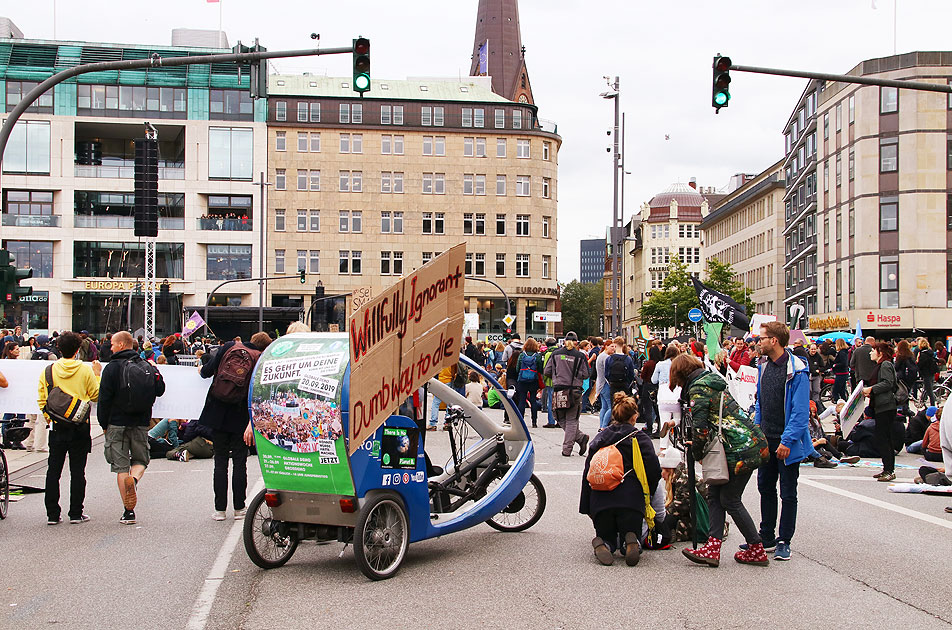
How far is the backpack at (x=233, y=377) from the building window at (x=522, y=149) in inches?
2880

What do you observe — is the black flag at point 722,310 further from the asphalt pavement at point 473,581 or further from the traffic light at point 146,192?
the traffic light at point 146,192

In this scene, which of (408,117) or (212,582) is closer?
(212,582)

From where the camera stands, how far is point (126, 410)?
9992mm

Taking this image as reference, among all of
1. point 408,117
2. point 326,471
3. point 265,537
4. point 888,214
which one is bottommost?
point 265,537

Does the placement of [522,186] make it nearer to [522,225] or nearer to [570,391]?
[522,225]

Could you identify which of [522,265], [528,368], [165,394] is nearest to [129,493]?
[165,394]

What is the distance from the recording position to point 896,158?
59688 millimetres

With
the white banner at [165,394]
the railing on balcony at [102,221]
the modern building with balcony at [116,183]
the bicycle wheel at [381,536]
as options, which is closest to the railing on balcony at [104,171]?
the modern building with balcony at [116,183]

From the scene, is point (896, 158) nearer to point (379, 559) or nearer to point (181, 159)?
point (181, 159)

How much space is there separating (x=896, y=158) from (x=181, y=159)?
47.5 meters

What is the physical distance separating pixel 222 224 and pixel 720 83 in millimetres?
61586

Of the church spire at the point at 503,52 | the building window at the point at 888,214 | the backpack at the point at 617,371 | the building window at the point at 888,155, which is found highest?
the church spire at the point at 503,52

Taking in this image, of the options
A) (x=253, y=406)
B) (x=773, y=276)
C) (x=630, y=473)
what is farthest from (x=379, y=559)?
(x=773, y=276)

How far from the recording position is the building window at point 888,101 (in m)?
59.4
